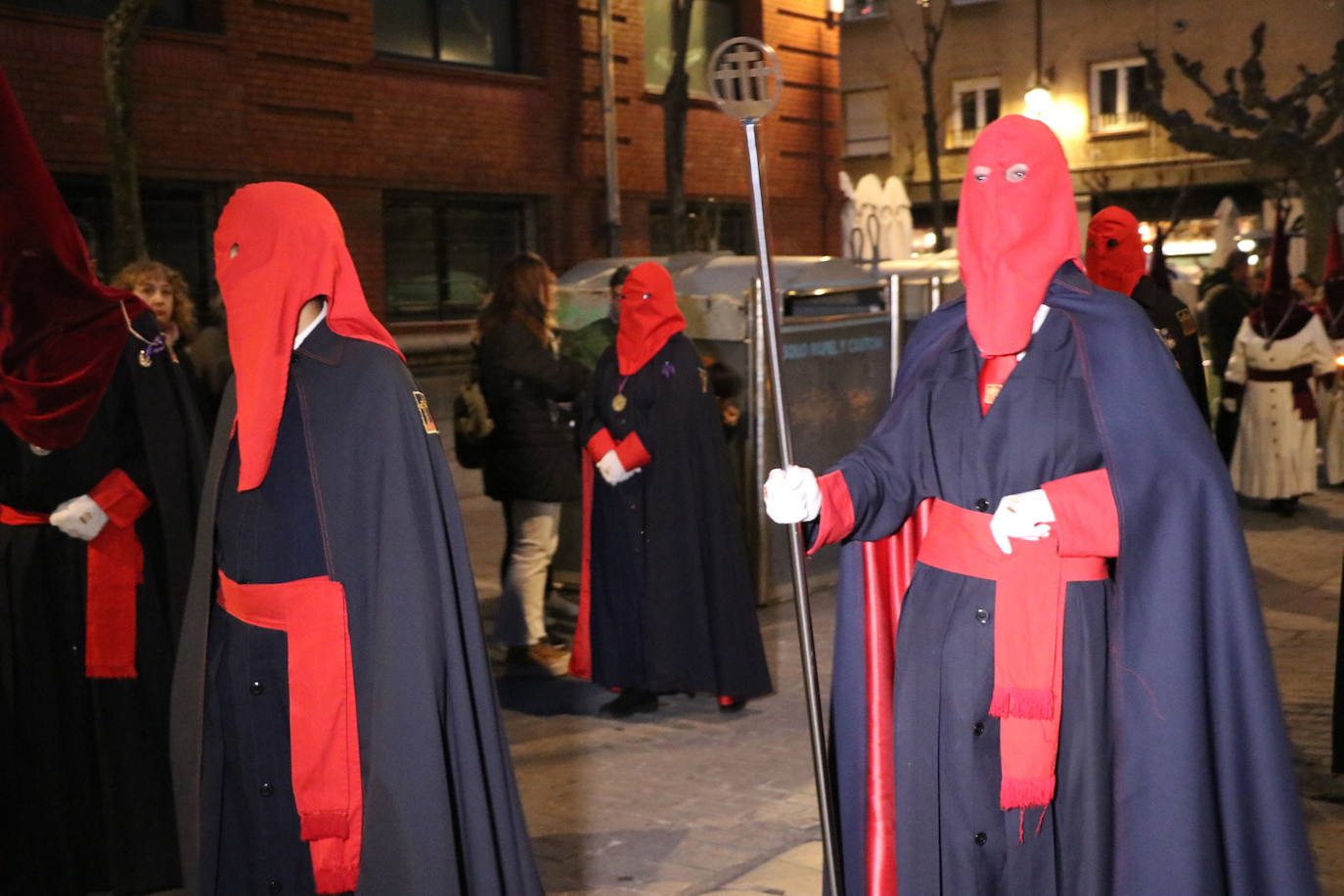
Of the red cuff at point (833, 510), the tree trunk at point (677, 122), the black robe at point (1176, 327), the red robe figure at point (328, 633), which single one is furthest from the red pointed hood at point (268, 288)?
the tree trunk at point (677, 122)

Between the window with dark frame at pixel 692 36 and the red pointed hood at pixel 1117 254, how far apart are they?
10.8 metres

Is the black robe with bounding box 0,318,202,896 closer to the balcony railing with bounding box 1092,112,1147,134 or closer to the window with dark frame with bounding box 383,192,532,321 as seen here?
the window with dark frame with bounding box 383,192,532,321

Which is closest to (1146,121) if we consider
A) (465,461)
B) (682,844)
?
(465,461)

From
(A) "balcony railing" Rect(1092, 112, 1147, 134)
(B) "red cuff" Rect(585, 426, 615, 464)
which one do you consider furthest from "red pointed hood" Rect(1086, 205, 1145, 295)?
(A) "balcony railing" Rect(1092, 112, 1147, 134)

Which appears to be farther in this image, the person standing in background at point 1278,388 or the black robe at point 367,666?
the person standing in background at point 1278,388

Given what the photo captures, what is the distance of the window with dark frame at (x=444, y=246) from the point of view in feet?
51.6

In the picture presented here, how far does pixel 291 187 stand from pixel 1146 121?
3531cm

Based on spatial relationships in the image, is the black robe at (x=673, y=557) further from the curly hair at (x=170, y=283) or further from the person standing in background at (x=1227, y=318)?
the person standing in background at (x=1227, y=318)

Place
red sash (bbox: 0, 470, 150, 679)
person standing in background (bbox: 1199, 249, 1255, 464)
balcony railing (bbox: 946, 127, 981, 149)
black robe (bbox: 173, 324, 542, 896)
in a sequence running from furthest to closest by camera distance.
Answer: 1. balcony railing (bbox: 946, 127, 981, 149)
2. person standing in background (bbox: 1199, 249, 1255, 464)
3. red sash (bbox: 0, 470, 150, 679)
4. black robe (bbox: 173, 324, 542, 896)

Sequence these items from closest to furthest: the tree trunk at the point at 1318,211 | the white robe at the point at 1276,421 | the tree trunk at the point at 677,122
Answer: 1. the white robe at the point at 1276,421
2. the tree trunk at the point at 677,122
3. the tree trunk at the point at 1318,211

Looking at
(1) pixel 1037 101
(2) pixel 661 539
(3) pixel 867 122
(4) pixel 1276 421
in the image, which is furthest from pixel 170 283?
(3) pixel 867 122

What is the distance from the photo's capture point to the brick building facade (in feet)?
42.5

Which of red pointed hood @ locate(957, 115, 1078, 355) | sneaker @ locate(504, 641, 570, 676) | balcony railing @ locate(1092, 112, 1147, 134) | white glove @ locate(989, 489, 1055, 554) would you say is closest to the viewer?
white glove @ locate(989, 489, 1055, 554)

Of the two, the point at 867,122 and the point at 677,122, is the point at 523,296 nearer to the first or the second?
the point at 677,122
